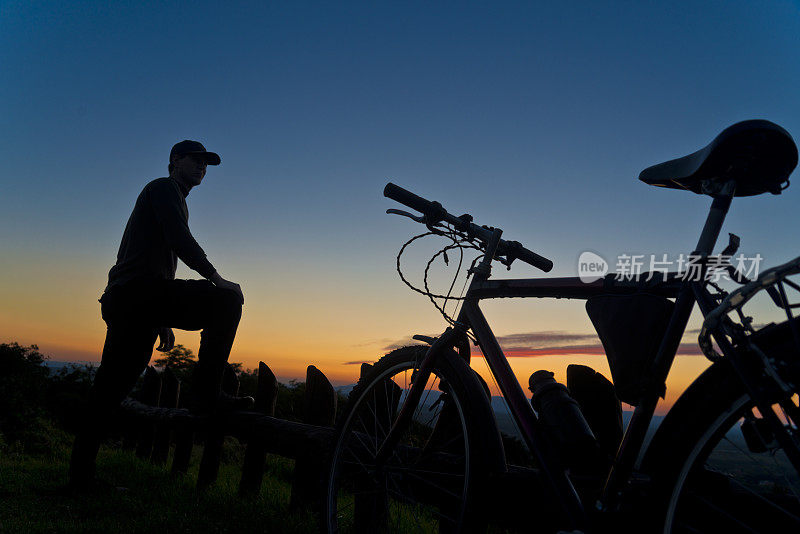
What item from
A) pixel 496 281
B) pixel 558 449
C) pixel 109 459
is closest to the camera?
pixel 558 449

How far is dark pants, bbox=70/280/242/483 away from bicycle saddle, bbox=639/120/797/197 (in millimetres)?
3188

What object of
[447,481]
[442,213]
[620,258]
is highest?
[442,213]

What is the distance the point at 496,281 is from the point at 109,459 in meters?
5.87

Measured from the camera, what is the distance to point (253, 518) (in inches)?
151

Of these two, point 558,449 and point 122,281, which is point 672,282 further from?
point 122,281

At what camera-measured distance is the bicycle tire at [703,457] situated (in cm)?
163

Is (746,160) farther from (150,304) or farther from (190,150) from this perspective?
(190,150)

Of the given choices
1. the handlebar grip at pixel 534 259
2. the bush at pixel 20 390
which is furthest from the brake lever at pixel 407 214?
the bush at pixel 20 390

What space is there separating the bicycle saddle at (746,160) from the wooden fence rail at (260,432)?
227 cm

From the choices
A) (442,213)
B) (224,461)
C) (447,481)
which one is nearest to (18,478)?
(224,461)

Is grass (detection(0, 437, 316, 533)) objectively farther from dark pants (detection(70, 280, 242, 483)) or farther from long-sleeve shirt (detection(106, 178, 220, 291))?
long-sleeve shirt (detection(106, 178, 220, 291))

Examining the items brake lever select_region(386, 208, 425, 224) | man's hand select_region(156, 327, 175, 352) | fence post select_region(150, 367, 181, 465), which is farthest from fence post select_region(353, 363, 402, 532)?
fence post select_region(150, 367, 181, 465)

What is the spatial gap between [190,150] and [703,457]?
419 centimetres

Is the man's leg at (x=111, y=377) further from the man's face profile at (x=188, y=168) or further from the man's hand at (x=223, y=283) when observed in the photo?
the man's face profile at (x=188, y=168)
